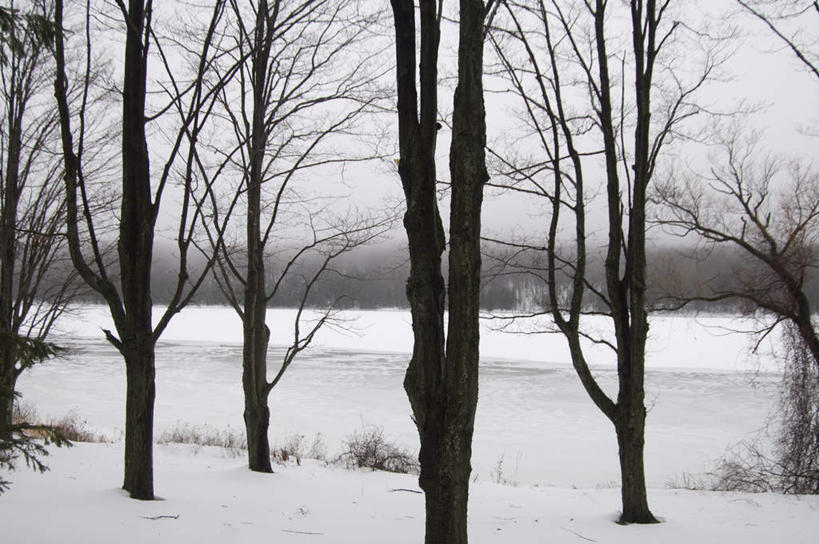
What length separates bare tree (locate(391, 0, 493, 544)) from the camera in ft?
12.1

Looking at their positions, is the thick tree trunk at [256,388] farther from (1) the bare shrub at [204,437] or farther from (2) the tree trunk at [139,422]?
(1) the bare shrub at [204,437]

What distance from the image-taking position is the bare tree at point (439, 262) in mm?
3680

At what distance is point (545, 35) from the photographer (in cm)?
741

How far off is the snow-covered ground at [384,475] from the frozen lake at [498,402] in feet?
0.27

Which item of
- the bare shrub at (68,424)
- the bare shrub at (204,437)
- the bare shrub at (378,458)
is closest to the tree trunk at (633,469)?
the bare shrub at (378,458)

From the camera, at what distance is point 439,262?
12.7 feet

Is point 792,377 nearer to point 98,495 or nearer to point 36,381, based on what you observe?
point 98,495

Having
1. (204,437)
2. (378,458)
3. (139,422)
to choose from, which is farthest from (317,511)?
(204,437)

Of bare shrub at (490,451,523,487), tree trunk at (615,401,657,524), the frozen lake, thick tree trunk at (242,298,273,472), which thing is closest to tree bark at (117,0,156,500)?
the frozen lake

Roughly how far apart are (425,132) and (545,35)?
444 cm

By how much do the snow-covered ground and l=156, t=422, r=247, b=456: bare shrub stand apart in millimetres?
671

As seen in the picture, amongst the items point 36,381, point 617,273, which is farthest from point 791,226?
point 36,381

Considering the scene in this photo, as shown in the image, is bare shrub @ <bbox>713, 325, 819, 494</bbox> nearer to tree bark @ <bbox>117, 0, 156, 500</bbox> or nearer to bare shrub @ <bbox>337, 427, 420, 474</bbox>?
bare shrub @ <bbox>337, 427, 420, 474</bbox>

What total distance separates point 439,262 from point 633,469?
3.97 meters
